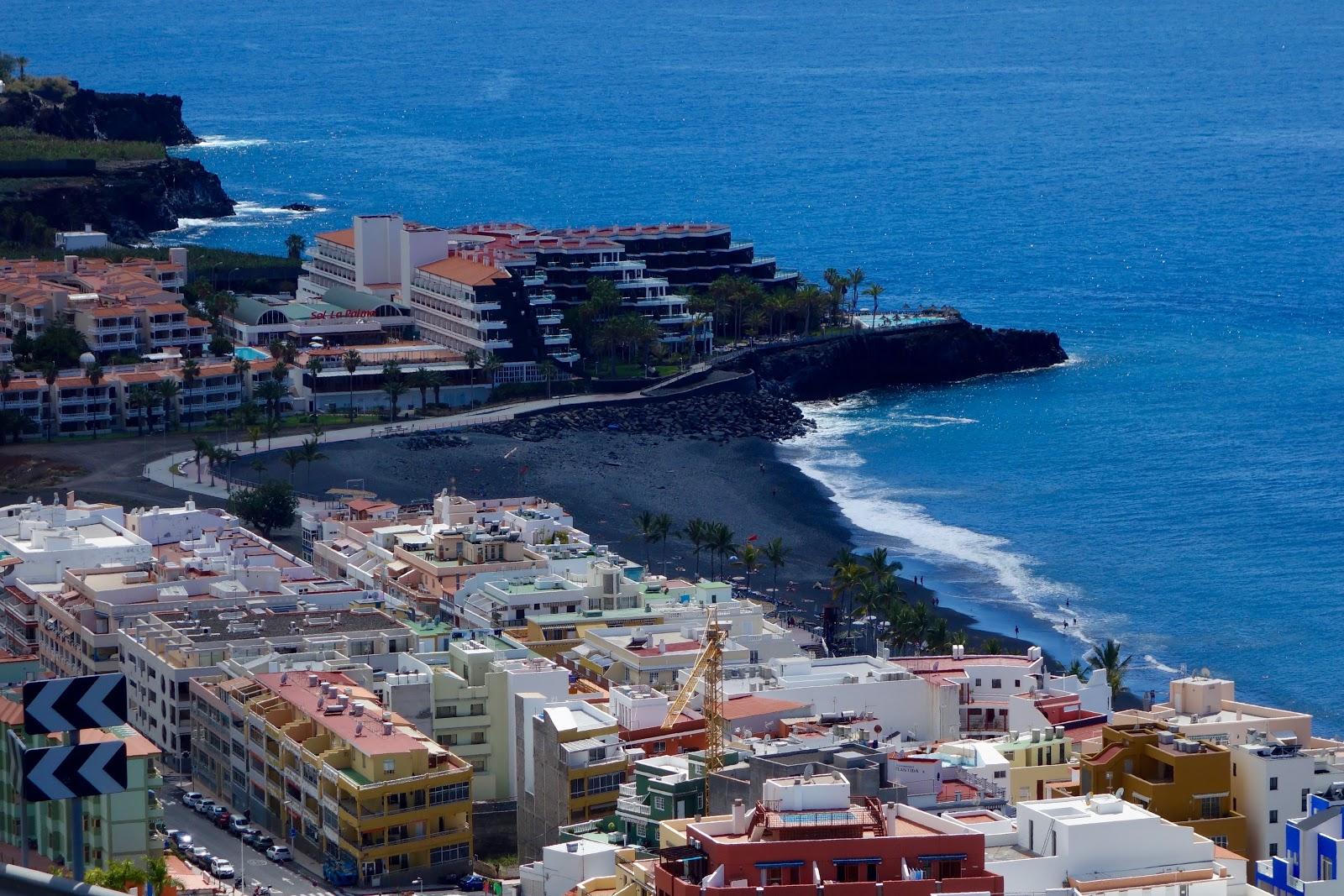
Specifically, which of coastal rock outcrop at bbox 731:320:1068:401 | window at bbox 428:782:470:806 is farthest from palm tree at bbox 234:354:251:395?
window at bbox 428:782:470:806

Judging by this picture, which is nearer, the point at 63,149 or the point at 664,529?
the point at 664,529

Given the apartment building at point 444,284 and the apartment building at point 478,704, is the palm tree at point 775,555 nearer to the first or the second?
the apartment building at point 478,704

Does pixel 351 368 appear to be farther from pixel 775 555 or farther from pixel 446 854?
pixel 446 854

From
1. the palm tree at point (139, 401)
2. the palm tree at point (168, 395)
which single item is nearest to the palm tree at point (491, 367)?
the palm tree at point (168, 395)

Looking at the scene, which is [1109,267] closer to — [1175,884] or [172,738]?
[172,738]

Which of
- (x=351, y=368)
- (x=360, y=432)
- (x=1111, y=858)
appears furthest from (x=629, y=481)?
(x=1111, y=858)

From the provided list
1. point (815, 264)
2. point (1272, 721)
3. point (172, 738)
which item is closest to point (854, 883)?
point (1272, 721)

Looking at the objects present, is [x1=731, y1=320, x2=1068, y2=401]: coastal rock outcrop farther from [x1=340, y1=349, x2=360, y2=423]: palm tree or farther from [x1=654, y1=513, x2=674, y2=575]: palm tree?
[x1=654, y1=513, x2=674, y2=575]: palm tree
